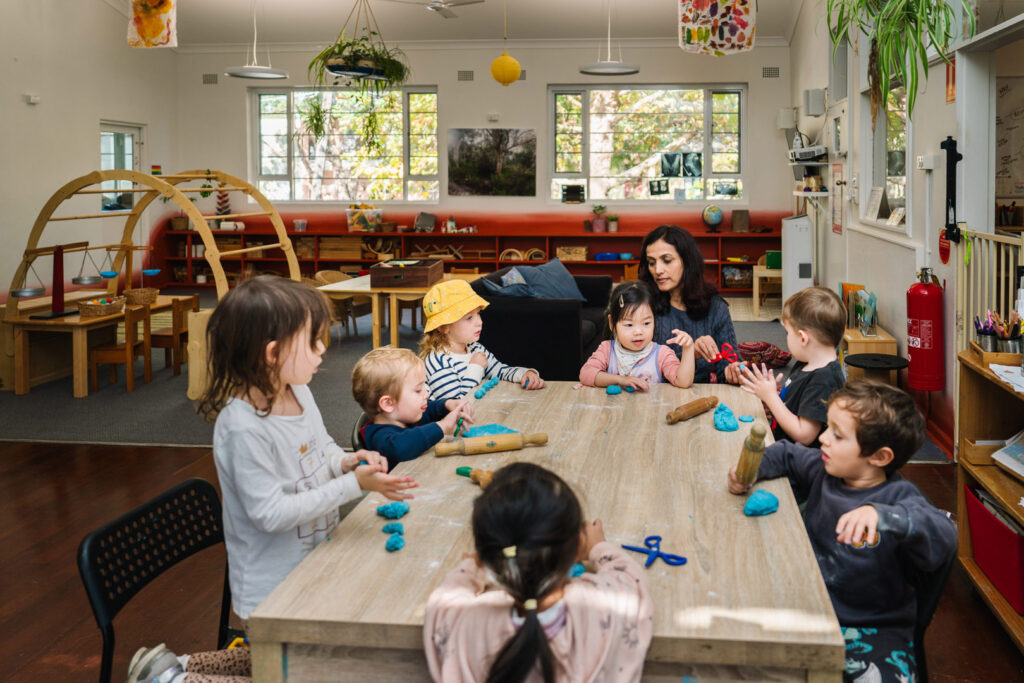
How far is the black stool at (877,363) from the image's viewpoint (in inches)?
219

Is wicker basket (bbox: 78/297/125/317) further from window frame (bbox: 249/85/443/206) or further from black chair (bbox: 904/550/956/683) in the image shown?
black chair (bbox: 904/550/956/683)

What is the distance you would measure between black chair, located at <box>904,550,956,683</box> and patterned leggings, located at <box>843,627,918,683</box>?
20mm

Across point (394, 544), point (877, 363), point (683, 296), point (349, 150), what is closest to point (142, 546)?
point (394, 544)

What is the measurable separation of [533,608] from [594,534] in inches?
14.4

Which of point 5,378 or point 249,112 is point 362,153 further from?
point 5,378

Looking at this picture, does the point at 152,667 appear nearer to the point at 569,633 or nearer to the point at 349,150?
the point at 569,633

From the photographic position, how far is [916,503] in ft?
6.25

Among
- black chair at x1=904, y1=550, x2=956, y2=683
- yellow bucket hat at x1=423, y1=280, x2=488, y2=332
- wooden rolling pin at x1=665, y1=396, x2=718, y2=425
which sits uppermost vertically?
yellow bucket hat at x1=423, y1=280, x2=488, y2=332

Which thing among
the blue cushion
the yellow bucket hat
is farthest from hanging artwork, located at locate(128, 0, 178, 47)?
the yellow bucket hat

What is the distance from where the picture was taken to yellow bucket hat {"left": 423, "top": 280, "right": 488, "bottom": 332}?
3.25 m

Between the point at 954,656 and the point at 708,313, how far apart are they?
1.39 meters

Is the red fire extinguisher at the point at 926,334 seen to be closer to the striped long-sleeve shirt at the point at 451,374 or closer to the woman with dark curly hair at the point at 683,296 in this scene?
the woman with dark curly hair at the point at 683,296

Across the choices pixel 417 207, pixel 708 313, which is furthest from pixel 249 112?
pixel 708 313

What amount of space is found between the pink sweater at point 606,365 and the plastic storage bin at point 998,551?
1039mm
